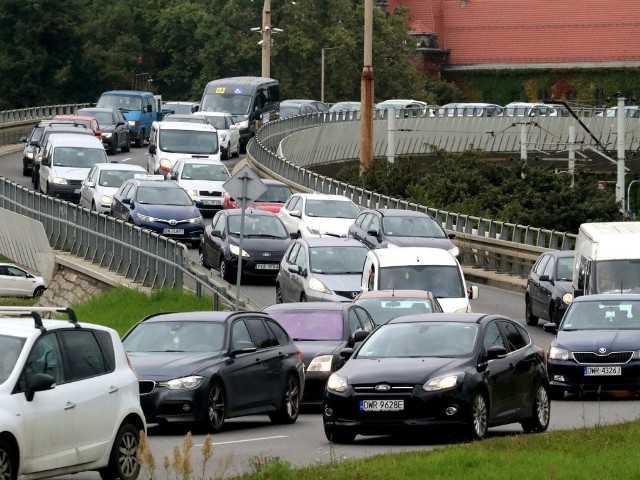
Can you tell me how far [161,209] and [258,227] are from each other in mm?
4350

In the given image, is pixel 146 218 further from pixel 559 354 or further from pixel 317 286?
pixel 559 354

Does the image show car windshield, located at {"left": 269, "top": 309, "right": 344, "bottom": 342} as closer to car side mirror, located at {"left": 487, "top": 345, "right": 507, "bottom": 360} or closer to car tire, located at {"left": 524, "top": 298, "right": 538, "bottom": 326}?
car side mirror, located at {"left": 487, "top": 345, "right": 507, "bottom": 360}

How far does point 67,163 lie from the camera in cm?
5097

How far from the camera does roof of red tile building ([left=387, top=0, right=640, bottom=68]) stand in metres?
135

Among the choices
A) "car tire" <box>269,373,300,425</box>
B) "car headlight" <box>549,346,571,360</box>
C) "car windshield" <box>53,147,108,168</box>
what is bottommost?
"car windshield" <box>53,147,108,168</box>

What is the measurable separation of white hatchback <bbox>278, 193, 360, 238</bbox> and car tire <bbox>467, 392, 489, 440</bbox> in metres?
22.2

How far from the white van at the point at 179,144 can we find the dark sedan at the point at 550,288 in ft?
66.5

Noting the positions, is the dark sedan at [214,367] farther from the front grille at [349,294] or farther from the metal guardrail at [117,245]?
the front grille at [349,294]

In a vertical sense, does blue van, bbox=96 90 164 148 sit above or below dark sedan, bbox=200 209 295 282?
below

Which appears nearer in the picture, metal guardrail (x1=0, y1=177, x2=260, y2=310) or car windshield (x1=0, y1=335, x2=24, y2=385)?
car windshield (x1=0, y1=335, x2=24, y2=385)

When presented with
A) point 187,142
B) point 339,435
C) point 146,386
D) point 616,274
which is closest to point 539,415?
point 339,435

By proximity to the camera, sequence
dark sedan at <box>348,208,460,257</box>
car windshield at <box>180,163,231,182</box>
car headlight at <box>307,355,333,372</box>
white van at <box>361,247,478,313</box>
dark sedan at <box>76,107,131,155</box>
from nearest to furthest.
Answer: car headlight at <box>307,355,333,372</box> < white van at <box>361,247,478,313</box> < dark sedan at <box>348,208,460,257</box> < car windshield at <box>180,163,231,182</box> < dark sedan at <box>76,107,131,155</box>

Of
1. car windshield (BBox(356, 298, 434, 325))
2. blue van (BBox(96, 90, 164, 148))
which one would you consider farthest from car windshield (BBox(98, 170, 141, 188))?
blue van (BBox(96, 90, 164, 148))

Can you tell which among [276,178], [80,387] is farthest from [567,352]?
[276,178]
